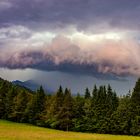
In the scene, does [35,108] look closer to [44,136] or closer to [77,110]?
[77,110]

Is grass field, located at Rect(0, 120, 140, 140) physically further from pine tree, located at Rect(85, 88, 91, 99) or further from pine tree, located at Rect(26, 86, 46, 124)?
pine tree, located at Rect(85, 88, 91, 99)

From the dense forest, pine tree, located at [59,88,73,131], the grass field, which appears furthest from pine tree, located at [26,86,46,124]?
the grass field

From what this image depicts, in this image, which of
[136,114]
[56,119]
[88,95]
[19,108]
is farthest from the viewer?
[88,95]

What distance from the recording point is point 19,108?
116 metres

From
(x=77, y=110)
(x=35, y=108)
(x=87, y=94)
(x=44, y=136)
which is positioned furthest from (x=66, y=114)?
(x=44, y=136)

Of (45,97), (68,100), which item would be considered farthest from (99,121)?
(45,97)

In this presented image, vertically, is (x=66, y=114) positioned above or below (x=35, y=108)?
below

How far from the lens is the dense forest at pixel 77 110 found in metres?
102

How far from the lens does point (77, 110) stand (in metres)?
109

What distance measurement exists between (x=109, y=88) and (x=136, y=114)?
49.1 feet

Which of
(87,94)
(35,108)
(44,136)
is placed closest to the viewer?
(44,136)

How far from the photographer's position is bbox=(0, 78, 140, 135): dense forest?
10212cm

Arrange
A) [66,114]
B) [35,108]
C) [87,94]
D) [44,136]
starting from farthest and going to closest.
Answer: [87,94] < [35,108] < [66,114] < [44,136]

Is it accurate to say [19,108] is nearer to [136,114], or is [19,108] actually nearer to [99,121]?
[99,121]
